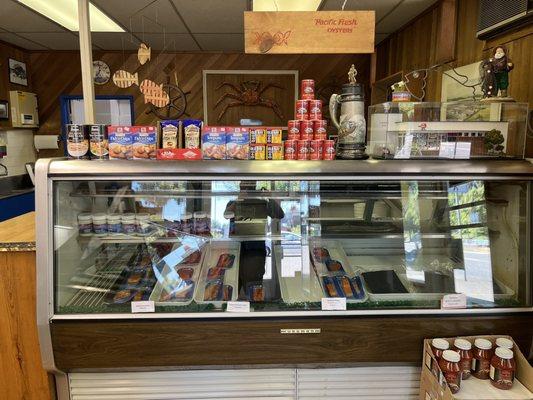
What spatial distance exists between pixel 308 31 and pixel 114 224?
1.14 metres

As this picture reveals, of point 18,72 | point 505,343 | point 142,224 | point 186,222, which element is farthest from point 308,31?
point 18,72

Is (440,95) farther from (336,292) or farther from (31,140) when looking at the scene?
(31,140)

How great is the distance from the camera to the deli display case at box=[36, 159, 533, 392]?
1.41 m

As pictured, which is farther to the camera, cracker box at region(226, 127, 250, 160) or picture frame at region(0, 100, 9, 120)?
picture frame at region(0, 100, 9, 120)

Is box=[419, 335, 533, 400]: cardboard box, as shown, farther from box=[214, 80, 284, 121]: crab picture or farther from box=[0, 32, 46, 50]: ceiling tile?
box=[0, 32, 46, 50]: ceiling tile

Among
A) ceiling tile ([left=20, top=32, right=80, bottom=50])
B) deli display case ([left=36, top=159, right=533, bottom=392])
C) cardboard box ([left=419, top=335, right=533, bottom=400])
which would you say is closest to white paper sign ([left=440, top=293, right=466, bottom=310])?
deli display case ([left=36, top=159, right=533, bottom=392])

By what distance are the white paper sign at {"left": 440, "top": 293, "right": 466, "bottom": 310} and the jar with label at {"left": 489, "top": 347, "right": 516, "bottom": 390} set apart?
0.63 ft

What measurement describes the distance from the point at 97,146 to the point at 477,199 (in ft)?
5.08

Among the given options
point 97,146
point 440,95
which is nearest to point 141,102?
point 440,95

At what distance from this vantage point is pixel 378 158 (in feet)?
5.03

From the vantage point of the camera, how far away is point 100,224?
161 centimetres

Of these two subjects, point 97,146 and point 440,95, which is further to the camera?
point 440,95

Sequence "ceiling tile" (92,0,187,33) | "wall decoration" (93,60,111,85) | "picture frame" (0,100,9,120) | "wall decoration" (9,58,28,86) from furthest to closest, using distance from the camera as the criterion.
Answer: "wall decoration" (93,60,111,85) < "wall decoration" (9,58,28,86) < "picture frame" (0,100,9,120) < "ceiling tile" (92,0,187,33)

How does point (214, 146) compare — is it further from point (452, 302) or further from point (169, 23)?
point (169, 23)
